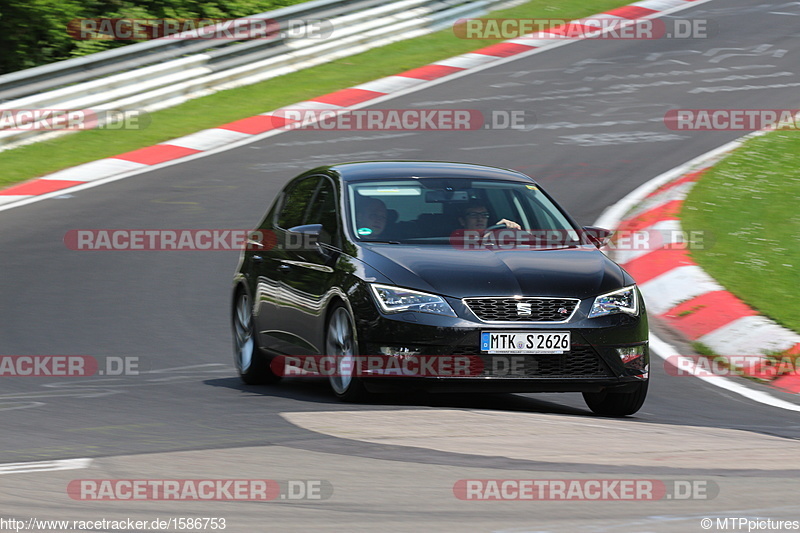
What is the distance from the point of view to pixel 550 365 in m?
8.19

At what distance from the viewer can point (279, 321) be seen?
9.58m

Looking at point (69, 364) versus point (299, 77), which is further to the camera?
point (299, 77)

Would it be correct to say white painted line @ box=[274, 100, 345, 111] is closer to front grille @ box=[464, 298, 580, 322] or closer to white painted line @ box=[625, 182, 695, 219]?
white painted line @ box=[625, 182, 695, 219]

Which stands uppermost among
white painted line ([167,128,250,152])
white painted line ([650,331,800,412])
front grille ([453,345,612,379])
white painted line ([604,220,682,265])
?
white painted line ([167,128,250,152])

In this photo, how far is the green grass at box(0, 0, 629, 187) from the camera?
17375 millimetres

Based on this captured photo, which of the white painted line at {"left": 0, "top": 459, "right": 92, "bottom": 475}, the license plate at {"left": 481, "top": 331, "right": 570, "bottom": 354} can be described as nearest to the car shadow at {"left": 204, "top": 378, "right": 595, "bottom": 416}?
the license plate at {"left": 481, "top": 331, "right": 570, "bottom": 354}

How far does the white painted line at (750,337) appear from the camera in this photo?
10.0m

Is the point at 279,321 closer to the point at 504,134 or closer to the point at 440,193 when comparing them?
the point at 440,193

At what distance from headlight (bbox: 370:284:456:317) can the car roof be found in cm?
138

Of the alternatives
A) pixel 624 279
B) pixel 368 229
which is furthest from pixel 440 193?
pixel 624 279

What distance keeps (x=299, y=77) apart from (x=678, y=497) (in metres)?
16.8

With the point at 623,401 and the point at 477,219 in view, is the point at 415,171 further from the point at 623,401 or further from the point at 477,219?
the point at 623,401

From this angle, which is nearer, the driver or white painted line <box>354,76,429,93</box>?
the driver

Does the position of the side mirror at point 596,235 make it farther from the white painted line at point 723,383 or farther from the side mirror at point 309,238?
the side mirror at point 309,238
